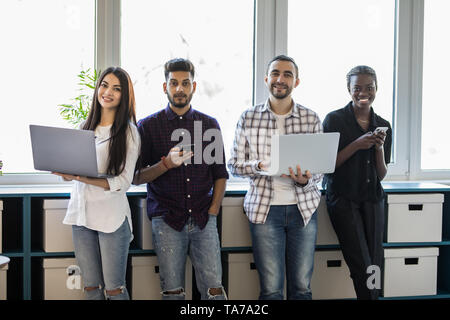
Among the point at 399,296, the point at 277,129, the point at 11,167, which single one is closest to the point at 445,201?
the point at 399,296

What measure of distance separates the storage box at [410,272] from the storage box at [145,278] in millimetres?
1341

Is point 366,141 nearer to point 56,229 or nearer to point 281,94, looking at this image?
point 281,94

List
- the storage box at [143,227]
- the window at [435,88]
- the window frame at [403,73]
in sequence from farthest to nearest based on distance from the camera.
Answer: the window at [435,88] → the window frame at [403,73] → the storage box at [143,227]

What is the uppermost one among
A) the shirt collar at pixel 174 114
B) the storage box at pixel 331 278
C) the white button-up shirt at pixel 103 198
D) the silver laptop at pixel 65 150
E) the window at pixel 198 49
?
the window at pixel 198 49

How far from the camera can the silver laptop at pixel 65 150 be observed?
249 cm

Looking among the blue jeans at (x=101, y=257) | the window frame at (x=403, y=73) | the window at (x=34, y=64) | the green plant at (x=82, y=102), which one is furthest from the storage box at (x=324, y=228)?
the window at (x=34, y=64)

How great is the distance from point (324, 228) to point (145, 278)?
→ 1054mm

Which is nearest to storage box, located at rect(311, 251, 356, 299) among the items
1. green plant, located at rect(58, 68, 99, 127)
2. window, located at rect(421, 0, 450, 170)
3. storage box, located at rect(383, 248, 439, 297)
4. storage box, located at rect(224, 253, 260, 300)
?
storage box, located at rect(383, 248, 439, 297)

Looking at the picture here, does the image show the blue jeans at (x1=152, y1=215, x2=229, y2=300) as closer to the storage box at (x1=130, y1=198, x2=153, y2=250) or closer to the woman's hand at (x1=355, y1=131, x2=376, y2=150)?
the storage box at (x1=130, y1=198, x2=153, y2=250)

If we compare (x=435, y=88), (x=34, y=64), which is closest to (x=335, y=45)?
(x=435, y=88)

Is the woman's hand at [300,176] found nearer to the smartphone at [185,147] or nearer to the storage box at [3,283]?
the smartphone at [185,147]

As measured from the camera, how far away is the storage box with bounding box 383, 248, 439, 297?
3381 millimetres

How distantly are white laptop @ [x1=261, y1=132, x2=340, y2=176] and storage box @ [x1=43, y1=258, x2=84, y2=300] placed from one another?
1.15 m

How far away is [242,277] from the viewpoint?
10.6 ft
